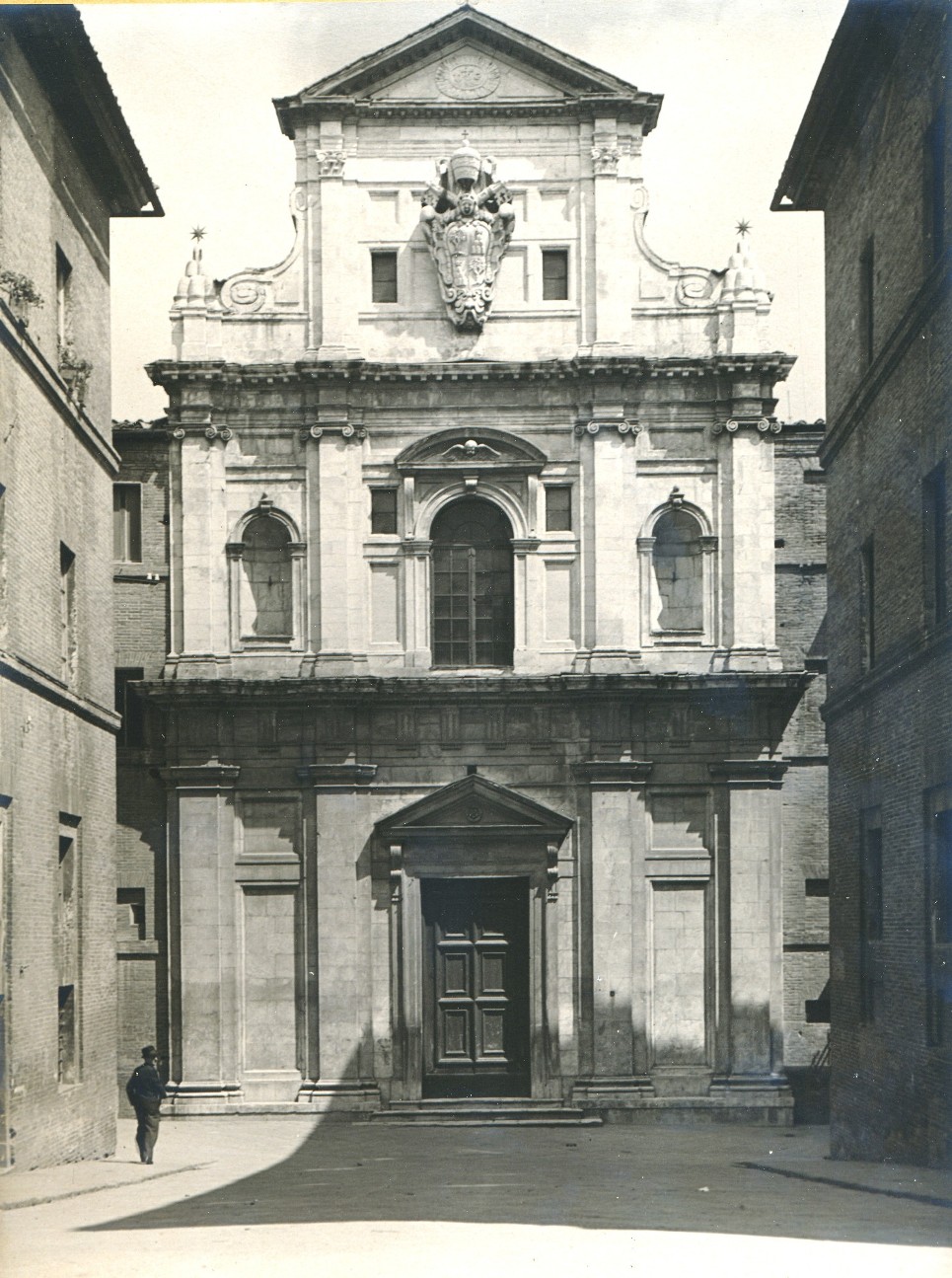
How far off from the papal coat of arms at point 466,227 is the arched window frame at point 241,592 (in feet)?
15.2

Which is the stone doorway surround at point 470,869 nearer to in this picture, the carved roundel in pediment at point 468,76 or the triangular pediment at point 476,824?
the triangular pediment at point 476,824

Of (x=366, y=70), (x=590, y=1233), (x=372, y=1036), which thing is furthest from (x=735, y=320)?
(x=590, y=1233)

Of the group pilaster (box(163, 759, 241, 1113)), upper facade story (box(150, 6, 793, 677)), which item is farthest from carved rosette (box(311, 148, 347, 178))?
pilaster (box(163, 759, 241, 1113))

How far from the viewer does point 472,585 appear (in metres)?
35.5

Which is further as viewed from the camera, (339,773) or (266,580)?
(266,580)

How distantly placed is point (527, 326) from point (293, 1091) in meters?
13.7

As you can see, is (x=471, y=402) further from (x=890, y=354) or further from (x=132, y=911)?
(x=890, y=354)

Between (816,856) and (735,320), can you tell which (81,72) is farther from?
(816,856)

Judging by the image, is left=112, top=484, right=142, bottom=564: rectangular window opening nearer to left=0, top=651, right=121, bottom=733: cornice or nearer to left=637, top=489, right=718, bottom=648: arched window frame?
left=0, top=651, right=121, bottom=733: cornice

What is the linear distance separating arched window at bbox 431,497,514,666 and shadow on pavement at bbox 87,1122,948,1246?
8.07 meters

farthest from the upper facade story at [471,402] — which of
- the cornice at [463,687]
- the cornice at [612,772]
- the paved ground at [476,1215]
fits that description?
the paved ground at [476,1215]

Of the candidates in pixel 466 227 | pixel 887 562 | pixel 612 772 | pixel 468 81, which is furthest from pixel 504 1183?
pixel 468 81

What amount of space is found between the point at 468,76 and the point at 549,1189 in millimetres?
20309

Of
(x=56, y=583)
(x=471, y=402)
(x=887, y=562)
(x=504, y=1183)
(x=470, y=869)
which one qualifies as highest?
(x=471, y=402)
